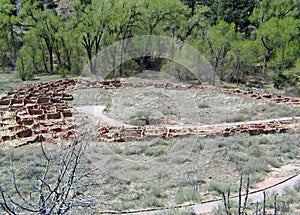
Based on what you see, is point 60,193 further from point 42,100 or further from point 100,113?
point 42,100

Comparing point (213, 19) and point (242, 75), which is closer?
point (242, 75)

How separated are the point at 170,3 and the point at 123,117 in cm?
1863

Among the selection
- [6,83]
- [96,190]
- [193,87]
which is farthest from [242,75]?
[96,190]

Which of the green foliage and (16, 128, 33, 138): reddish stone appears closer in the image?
(16, 128, 33, 138): reddish stone

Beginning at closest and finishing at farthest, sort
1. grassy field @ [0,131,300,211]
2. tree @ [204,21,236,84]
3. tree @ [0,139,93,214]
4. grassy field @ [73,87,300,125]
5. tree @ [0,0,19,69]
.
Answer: tree @ [0,139,93,214]
grassy field @ [0,131,300,211]
grassy field @ [73,87,300,125]
tree @ [204,21,236,84]
tree @ [0,0,19,69]

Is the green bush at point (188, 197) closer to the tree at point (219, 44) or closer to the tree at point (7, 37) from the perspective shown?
the tree at point (219, 44)

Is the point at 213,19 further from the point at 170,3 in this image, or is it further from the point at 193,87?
the point at 193,87

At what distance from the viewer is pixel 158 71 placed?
1291 inches

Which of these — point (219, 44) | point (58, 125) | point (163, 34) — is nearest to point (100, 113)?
point (58, 125)

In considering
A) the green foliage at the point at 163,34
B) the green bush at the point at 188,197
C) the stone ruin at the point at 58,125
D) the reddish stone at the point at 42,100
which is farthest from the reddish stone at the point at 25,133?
the green foliage at the point at 163,34

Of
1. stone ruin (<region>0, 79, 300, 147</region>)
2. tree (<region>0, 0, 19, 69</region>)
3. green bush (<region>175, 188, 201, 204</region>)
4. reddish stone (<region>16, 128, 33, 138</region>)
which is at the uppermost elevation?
tree (<region>0, 0, 19, 69</region>)

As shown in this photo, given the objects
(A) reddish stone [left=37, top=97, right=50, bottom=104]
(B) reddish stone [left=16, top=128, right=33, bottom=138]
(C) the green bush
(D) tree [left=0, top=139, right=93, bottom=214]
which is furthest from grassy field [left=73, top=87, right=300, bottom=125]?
(D) tree [left=0, top=139, right=93, bottom=214]

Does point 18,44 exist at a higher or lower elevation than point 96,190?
higher

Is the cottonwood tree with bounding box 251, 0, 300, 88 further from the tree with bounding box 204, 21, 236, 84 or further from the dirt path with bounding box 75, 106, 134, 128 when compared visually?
the dirt path with bounding box 75, 106, 134, 128
